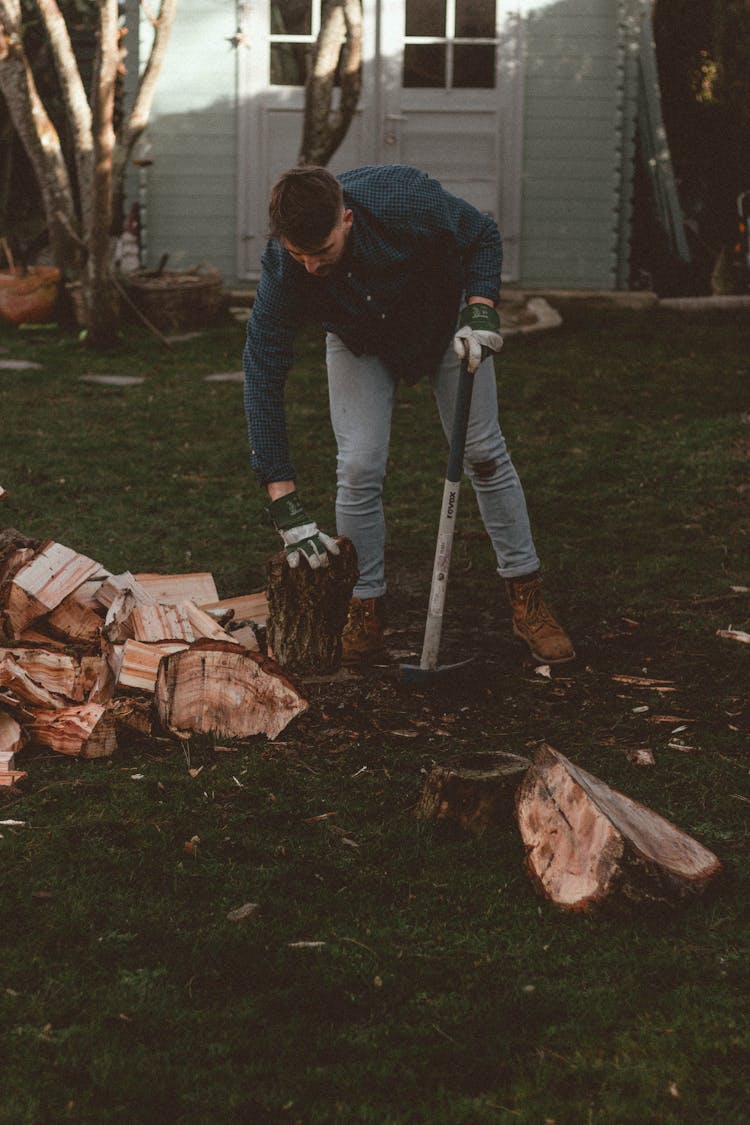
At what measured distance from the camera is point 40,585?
13.0ft

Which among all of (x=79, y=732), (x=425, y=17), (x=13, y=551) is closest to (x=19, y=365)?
(x=425, y=17)

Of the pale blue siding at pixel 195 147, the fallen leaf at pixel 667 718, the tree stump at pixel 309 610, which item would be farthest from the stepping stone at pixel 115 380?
the fallen leaf at pixel 667 718

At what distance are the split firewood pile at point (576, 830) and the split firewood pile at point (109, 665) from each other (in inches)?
26.2

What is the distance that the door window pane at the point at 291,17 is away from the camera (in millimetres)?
10930

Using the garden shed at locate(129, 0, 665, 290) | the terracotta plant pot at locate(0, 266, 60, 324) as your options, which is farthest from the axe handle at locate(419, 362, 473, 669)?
the garden shed at locate(129, 0, 665, 290)

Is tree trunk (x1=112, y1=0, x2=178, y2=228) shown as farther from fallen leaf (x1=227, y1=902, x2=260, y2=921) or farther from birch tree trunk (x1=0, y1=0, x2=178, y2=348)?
fallen leaf (x1=227, y1=902, x2=260, y2=921)

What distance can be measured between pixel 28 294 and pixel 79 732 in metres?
7.55

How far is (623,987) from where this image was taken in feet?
8.11

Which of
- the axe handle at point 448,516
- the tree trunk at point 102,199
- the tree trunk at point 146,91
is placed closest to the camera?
the axe handle at point 448,516

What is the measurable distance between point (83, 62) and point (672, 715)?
1160 centimetres

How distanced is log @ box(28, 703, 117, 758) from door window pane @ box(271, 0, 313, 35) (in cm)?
882

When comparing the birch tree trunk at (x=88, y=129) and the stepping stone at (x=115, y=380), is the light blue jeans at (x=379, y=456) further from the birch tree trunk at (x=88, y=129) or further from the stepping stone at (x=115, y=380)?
the birch tree trunk at (x=88, y=129)

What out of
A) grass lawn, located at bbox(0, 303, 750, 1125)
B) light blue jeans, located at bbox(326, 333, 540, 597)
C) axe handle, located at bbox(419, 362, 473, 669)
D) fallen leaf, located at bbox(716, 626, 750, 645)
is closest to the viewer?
grass lawn, located at bbox(0, 303, 750, 1125)

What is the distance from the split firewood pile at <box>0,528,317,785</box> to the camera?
3523 mm
